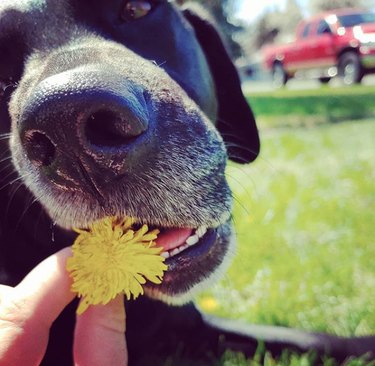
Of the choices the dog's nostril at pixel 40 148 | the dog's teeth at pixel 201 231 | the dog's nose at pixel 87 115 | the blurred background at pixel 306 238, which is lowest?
the blurred background at pixel 306 238

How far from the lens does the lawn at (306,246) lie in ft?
7.64

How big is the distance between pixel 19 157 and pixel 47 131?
1.26 feet

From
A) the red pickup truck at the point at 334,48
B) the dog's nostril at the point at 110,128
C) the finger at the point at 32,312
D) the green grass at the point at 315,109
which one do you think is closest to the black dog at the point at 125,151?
the dog's nostril at the point at 110,128

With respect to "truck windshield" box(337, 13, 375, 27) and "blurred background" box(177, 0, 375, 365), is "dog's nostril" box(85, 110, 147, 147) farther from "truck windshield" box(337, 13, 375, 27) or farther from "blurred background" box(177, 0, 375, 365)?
"truck windshield" box(337, 13, 375, 27)

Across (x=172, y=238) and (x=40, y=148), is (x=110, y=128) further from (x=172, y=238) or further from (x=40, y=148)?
(x=172, y=238)

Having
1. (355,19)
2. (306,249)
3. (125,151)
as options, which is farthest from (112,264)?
(355,19)

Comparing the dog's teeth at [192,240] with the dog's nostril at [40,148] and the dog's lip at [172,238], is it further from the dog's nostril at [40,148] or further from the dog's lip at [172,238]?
the dog's nostril at [40,148]

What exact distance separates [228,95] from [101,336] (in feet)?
5.01

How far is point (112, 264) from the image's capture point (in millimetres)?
1271

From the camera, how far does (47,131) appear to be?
4.00ft

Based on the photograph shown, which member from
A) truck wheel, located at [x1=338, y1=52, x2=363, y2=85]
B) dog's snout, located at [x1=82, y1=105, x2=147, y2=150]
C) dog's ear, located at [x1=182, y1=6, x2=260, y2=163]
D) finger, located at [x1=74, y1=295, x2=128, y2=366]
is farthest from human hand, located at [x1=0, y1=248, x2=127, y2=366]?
truck wheel, located at [x1=338, y1=52, x2=363, y2=85]

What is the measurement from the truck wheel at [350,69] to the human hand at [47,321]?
13403 mm

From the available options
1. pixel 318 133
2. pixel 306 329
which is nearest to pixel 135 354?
pixel 306 329

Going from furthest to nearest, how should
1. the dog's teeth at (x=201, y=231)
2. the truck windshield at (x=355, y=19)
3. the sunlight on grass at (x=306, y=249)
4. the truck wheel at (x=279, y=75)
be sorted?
the truck wheel at (x=279, y=75)
the truck windshield at (x=355, y=19)
the sunlight on grass at (x=306, y=249)
the dog's teeth at (x=201, y=231)
